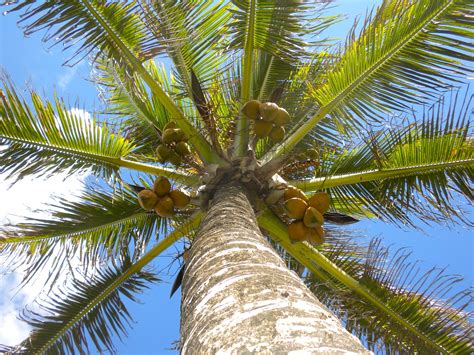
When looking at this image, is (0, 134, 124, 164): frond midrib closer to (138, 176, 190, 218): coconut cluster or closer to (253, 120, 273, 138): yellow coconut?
(138, 176, 190, 218): coconut cluster

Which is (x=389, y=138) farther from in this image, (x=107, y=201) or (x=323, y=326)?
(x=323, y=326)

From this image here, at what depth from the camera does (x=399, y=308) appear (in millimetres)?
4441

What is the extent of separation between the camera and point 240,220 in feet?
9.54

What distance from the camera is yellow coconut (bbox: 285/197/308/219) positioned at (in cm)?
381

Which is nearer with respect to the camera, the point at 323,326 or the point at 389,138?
the point at 323,326

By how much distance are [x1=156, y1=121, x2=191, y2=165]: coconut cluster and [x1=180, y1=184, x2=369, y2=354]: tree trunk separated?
1.79 meters

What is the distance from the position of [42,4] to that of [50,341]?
319 cm

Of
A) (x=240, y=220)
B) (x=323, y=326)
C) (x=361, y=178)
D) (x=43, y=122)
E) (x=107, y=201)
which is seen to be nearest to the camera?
(x=323, y=326)

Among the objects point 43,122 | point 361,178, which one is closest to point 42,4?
point 43,122

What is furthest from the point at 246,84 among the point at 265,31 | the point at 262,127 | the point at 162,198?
the point at 162,198

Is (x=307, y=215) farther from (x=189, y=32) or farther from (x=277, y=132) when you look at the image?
(x=189, y=32)

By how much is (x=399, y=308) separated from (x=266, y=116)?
2176mm

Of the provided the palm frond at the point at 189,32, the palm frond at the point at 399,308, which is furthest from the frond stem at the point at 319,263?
the palm frond at the point at 189,32

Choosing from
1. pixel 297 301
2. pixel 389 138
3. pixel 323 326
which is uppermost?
pixel 389 138
